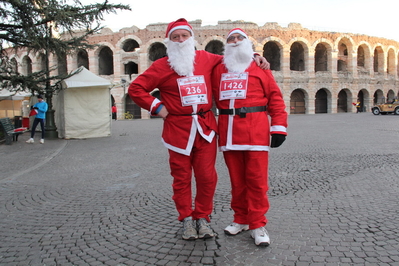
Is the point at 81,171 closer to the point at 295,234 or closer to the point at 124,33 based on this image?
the point at 295,234

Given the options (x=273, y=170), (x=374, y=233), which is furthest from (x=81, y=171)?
(x=374, y=233)

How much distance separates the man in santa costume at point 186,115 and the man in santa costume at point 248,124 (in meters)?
0.18

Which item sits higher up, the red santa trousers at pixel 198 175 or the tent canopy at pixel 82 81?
the tent canopy at pixel 82 81

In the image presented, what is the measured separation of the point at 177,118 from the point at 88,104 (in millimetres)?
9943

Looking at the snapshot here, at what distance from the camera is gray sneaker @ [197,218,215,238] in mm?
2816

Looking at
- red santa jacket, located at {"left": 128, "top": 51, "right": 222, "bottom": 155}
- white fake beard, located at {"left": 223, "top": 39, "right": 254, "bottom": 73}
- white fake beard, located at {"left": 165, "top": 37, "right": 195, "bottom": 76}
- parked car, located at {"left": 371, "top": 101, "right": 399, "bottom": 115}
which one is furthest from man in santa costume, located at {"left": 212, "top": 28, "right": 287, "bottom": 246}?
parked car, located at {"left": 371, "top": 101, "right": 399, "bottom": 115}

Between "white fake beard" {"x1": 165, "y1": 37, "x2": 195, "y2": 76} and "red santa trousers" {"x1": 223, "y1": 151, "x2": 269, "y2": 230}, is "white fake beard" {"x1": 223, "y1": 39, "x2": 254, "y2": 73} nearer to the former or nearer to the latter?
"white fake beard" {"x1": 165, "y1": 37, "x2": 195, "y2": 76}

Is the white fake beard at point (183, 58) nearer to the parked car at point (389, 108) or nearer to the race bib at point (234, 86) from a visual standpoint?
the race bib at point (234, 86)

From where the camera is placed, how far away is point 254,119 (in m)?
2.77

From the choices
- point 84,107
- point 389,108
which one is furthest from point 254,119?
point 389,108

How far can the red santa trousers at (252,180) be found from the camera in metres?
2.74

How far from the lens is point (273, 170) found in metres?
5.68

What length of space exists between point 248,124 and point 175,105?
0.73m

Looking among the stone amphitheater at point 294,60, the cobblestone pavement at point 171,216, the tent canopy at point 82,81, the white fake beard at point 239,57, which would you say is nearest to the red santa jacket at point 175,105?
the white fake beard at point 239,57
